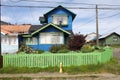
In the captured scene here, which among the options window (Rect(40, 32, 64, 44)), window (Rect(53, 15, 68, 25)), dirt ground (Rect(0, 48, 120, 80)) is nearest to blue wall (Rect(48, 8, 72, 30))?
window (Rect(53, 15, 68, 25))

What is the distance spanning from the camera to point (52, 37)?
3058 cm

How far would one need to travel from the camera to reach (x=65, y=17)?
1390 inches

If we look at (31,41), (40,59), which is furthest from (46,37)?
(40,59)

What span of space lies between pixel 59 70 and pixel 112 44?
6037 centimetres

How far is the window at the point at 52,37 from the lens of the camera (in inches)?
1198

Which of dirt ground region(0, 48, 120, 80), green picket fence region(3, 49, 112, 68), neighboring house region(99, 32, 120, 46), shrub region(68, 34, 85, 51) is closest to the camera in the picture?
dirt ground region(0, 48, 120, 80)

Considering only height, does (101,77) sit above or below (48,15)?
below

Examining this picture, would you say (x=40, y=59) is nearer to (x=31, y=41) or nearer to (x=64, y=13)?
(x=31, y=41)

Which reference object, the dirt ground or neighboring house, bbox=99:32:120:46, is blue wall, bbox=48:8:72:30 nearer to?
the dirt ground

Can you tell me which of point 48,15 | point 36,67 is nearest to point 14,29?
point 48,15

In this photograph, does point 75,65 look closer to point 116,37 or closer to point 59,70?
point 59,70

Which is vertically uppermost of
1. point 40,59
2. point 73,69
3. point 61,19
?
point 61,19

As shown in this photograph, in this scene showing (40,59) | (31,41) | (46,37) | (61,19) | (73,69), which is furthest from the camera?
(61,19)

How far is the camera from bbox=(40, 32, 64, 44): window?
3042 centimetres
